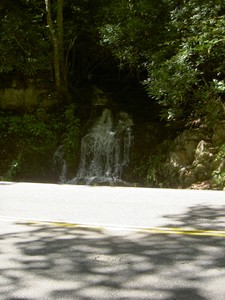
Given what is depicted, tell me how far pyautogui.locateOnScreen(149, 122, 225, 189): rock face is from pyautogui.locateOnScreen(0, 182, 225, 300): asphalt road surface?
400cm

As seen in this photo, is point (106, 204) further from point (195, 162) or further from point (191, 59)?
point (191, 59)

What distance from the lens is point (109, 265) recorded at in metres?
3.87

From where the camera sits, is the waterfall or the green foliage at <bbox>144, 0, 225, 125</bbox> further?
the waterfall

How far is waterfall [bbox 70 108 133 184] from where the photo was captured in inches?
602

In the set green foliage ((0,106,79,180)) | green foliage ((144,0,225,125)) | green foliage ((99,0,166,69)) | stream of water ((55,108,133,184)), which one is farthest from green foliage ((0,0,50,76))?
green foliage ((144,0,225,125))

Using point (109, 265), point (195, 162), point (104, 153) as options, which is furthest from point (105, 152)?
point (109, 265)

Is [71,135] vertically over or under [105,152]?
over

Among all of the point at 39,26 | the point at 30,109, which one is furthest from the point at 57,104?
the point at 39,26

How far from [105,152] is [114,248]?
1142cm

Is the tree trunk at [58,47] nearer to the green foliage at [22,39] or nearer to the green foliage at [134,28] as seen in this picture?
the green foliage at [22,39]

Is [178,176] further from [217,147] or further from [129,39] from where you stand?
[129,39]

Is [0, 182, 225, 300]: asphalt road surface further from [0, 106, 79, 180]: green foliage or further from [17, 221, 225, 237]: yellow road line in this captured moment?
[0, 106, 79, 180]: green foliage

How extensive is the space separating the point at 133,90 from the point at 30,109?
5696mm

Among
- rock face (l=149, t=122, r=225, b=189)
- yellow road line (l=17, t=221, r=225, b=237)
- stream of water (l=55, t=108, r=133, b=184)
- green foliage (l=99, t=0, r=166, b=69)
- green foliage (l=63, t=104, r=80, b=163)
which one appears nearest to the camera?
yellow road line (l=17, t=221, r=225, b=237)
